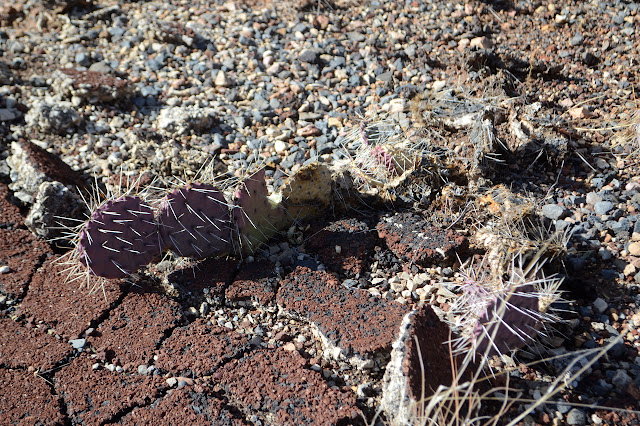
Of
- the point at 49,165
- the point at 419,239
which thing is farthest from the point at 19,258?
the point at 419,239

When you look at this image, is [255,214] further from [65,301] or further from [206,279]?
[65,301]

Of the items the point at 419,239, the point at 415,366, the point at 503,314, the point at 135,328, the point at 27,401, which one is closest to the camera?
the point at 415,366

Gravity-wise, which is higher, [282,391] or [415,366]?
[415,366]

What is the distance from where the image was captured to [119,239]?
2775 millimetres

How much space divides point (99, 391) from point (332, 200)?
4.88 ft

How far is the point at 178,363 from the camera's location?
2580 millimetres

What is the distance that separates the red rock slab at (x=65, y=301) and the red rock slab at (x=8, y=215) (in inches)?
18.1

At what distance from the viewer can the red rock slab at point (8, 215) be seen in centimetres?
340

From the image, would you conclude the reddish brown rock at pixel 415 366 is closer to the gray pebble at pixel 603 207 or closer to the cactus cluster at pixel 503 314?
the cactus cluster at pixel 503 314

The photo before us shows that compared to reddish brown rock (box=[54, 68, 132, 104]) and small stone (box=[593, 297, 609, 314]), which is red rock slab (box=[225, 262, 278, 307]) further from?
reddish brown rock (box=[54, 68, 132, 104])

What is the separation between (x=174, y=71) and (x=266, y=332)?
255 cm

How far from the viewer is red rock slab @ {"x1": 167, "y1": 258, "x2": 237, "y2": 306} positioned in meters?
2.90

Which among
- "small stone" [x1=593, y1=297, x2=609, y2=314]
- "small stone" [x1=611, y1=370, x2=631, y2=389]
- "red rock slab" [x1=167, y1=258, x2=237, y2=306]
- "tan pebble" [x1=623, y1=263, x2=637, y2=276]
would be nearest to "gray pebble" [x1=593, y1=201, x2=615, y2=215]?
"tan pebble" [x1=623, y1=263, x2=637, y2=276]

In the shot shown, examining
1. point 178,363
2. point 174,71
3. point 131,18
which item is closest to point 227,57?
point 174,71
